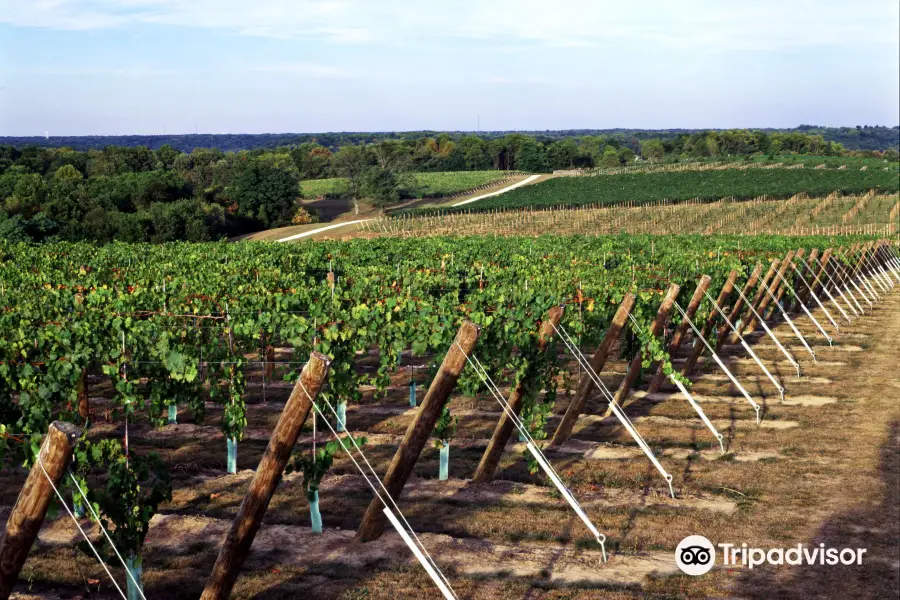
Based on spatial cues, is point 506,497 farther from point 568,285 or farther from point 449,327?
point 568,285

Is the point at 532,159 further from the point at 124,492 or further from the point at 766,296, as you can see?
the point at 124,492

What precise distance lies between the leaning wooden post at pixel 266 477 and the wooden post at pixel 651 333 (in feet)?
20.8

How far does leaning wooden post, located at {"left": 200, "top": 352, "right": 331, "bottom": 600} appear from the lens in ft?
24.2

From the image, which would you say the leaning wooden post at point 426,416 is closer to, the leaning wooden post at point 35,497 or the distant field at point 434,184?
the leaning wooden post at point 35,497

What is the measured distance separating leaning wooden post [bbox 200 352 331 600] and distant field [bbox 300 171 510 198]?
8126cm

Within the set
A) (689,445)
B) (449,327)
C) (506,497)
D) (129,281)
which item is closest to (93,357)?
(449,327)

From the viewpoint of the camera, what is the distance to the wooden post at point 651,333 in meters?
13.6

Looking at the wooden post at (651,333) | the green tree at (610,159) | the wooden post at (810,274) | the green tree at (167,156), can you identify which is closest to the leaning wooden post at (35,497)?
the wooden post at (651,333)

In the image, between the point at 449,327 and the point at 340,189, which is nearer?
the point at 449,327

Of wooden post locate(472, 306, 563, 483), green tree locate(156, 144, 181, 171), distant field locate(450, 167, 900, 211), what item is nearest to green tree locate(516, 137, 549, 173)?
distant field locate(450, 167, 900, 211)

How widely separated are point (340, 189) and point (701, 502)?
9240 centimetres

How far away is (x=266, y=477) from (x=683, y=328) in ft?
31.5

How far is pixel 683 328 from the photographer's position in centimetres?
1577

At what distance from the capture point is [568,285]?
669 inches
